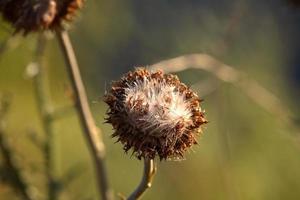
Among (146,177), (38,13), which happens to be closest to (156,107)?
(146,177)

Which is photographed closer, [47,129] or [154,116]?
[154,116]

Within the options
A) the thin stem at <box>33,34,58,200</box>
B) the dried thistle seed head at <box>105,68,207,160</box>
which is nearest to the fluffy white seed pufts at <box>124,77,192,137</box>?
the dried thistle seed head at <box>105,68,207,160</box>

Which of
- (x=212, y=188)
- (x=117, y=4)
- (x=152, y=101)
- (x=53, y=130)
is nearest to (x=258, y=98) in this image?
(x=53, y=130)

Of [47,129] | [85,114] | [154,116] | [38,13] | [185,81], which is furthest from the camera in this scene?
[185,81]

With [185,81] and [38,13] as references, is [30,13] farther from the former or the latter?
[185,81]

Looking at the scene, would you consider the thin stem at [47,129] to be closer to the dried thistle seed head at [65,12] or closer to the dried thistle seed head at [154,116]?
the dried thistle seed head at [65,12]

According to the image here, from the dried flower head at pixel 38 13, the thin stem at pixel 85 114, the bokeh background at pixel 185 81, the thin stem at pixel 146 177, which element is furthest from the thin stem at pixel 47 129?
the thin stem at pixel 146 177

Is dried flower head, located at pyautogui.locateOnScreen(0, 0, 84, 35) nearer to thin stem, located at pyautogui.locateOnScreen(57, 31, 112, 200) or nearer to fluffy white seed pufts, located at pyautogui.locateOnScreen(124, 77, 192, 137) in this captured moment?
thin stem, located at pyautogui.locateOnScreen(57, 31, 112, 200)

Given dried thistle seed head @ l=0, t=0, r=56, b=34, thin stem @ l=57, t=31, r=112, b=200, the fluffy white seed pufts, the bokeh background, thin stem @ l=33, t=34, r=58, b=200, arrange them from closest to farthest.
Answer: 1. the fluffy white seed pufts
2. dried thistle seed head @ l=0, t=0, r=56, b=34
3. thin stem @ l=57, t=31, r=112, b=200
4. thin stem @ l=33, t=34, r=58, b=200
5. the bokeh background
